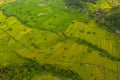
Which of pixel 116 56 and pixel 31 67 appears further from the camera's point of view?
pixel 116 56

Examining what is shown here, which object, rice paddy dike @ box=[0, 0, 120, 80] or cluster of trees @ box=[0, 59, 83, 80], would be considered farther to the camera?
rice paddy dike @ box=[0, 0, 120, 80]

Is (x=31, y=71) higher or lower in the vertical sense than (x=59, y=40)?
higher

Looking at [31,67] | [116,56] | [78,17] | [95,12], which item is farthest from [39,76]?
[95,12]

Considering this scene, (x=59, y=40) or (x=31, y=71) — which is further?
(x=59, y=40)

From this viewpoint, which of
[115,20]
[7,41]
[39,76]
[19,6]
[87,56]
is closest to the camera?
[39,76]

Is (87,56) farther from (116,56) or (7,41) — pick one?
(7,41)

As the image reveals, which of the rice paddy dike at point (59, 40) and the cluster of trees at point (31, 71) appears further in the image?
the rice paddy dike at point (59, 40)

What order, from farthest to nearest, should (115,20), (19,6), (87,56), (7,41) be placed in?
(19,6) < (115,20) < (7,41) < (87,56)
